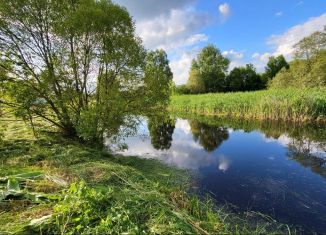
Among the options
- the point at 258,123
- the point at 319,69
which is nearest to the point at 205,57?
the point at 319,69

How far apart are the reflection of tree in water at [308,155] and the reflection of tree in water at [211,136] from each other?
310 cm

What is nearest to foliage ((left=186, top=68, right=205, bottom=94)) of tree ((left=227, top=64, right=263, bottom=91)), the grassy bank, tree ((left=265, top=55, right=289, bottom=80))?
tree ((left=227, top=64, right=263, bottom=91))

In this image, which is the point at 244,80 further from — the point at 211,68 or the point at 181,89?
A: the point at 181,89

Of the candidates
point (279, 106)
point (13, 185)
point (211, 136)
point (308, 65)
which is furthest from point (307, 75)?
point (13, 185)

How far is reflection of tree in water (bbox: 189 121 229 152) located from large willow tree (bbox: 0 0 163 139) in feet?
14.2

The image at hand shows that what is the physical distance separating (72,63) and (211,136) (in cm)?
813

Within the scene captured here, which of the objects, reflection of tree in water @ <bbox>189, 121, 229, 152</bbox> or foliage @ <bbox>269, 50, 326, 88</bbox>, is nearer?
reflection of tree in water @ <bbox>189, 121, 229, 152</bbox>

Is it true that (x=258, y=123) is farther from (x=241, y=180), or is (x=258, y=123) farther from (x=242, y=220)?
(x=242, y=220)

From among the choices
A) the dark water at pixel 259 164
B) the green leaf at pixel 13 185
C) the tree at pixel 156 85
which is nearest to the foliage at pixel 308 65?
the dark water at pixel 259 164

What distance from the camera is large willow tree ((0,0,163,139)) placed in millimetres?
8773

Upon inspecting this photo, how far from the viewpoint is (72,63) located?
30.9 ft

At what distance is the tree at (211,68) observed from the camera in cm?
4988

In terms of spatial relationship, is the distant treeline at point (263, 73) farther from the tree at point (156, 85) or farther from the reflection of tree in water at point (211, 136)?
the tree at point (156, 85)

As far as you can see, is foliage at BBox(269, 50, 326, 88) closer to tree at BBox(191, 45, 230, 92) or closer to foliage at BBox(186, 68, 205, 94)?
foliage at BBox(186, 68, 205, 94)
